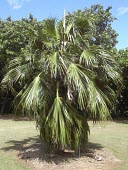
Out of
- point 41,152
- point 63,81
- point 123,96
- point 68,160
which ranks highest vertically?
point 123,96

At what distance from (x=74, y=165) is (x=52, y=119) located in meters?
1.42

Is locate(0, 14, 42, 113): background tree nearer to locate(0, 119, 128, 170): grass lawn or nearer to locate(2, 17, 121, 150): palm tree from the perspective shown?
locate(0, 119, 128, 170): grass lawn

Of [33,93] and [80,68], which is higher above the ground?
[80,68]

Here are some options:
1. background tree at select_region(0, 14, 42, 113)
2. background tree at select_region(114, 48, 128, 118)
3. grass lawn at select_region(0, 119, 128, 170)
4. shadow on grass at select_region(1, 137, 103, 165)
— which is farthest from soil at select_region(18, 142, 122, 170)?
background tree at select_region(0, 14, 42, 113)

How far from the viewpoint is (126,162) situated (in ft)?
27.1

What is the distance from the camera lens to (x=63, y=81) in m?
8.14

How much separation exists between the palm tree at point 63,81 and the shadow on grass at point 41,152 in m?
0.32

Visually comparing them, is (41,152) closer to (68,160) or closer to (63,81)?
(68,160)

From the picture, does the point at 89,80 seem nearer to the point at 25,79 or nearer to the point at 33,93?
the point at 33,93

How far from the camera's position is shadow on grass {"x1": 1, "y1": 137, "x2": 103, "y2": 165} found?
813 centimetres

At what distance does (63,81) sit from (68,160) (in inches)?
86.8

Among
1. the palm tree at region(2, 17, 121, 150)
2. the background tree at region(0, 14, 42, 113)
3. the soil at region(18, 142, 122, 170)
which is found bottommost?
the soil at region(18, 142, 122, 170)

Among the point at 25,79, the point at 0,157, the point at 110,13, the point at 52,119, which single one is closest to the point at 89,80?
the point at 52,119

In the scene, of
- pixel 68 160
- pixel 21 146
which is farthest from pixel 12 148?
pixel 68 160
